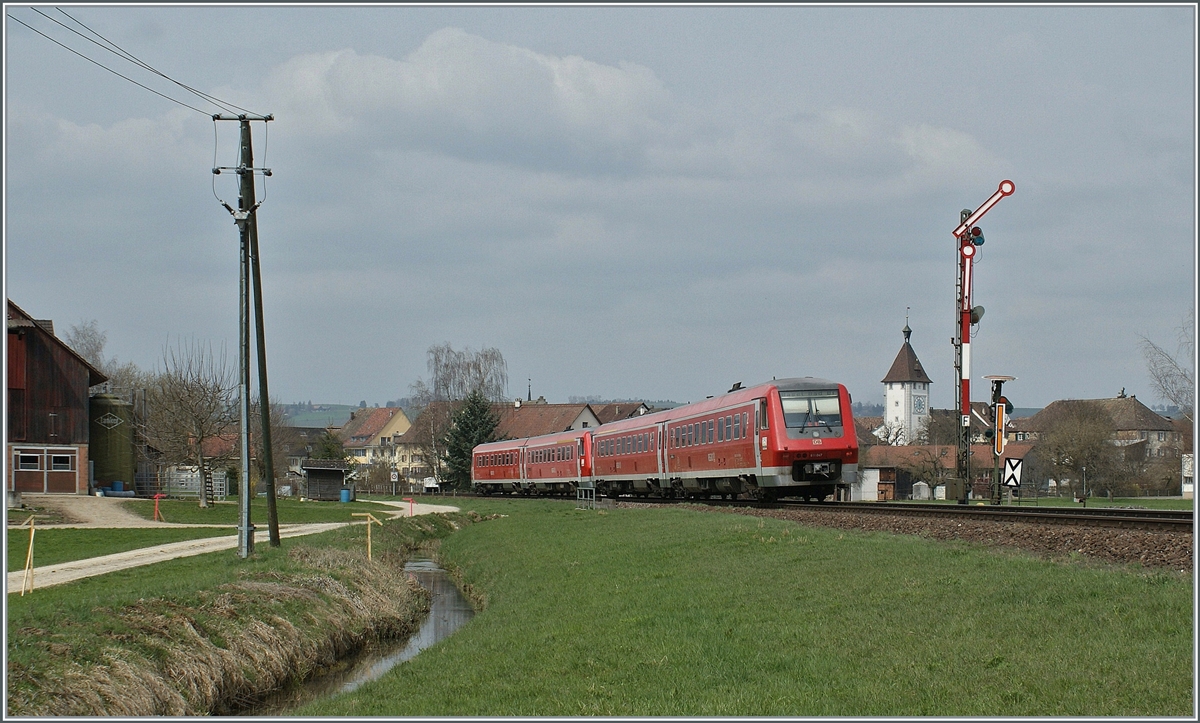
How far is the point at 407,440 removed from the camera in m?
133

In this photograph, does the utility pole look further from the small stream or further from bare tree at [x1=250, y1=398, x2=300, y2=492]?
bare tree at [x1=250, y1=398, x2=300, y2=492]

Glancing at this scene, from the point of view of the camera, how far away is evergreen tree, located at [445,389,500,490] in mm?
75062

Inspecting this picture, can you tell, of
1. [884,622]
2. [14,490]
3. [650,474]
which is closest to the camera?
[884,622]

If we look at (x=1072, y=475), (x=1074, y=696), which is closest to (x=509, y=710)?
(x=1074, y=696)

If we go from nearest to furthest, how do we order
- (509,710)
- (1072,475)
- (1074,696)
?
(1074,696) → (509,710) → (1072,475)

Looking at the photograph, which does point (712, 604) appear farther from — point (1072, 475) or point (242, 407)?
point (1072, 475)

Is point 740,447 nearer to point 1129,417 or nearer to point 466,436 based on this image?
point 466,436

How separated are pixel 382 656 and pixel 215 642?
11.6 feet

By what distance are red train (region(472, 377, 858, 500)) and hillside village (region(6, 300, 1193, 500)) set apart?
2.74 metres

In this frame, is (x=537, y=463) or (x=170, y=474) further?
(x=170, y=474)

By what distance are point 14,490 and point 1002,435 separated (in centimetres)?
3299

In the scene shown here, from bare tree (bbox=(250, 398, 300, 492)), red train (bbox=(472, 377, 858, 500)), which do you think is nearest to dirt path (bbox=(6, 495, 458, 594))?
red train (bbox=(472, 377, 858, 500))

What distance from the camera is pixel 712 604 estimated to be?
45.5 feet

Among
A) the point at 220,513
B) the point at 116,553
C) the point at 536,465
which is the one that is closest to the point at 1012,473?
the point at 116,553
